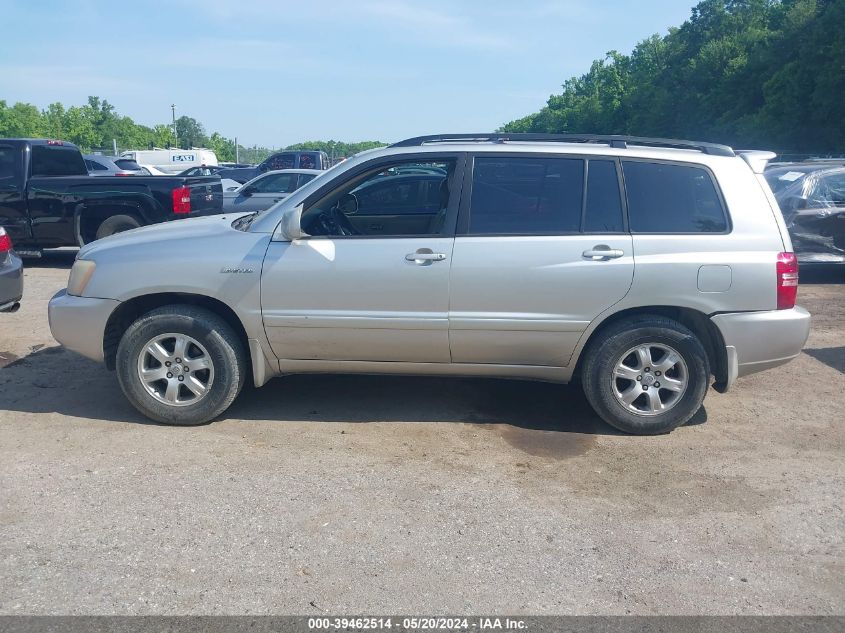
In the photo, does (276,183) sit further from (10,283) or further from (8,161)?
(10,283)

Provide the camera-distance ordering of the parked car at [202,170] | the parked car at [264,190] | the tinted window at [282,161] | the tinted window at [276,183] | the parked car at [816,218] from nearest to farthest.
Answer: the parked car at [816,218]
the parked car at [264,190]
the tinted window at [276,183]
the parked car at [202,170]
the tinted window at [282,161]

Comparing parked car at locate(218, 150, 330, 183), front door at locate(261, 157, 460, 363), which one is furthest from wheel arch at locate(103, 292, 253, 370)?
parked car at locate(218, 150, 330, 183)

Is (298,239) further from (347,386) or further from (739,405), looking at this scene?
(739,405)

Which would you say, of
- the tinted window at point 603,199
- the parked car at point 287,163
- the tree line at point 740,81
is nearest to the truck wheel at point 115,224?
the tinted window at point 603,199

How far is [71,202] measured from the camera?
11250 millimetres

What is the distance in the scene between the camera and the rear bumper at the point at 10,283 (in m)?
6.85

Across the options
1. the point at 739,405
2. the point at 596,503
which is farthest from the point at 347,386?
the point at 739,405

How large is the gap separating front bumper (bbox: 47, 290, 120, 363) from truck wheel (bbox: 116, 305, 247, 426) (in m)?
0.19

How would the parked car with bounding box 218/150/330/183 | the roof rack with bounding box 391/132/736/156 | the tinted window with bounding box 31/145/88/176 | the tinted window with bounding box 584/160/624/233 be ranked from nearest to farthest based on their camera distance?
1. the tinted window with bounding box 584/160/624/233
2. the roof rack with bounding box 391/132/736/156
3. the tinted window with bounding box 31/145/88/176
4. the parked car with bounding box 218/150/330/183

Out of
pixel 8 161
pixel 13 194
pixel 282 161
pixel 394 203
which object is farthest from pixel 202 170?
pixel 394 203

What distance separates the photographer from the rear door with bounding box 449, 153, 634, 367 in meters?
5.07

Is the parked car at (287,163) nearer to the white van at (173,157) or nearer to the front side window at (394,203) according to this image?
the white van at (173,157)

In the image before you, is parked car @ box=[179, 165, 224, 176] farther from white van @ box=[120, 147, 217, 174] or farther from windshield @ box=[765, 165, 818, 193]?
windshield @ box=[765, 165, 818, 193]

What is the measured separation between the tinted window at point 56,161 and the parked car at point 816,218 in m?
10.1
